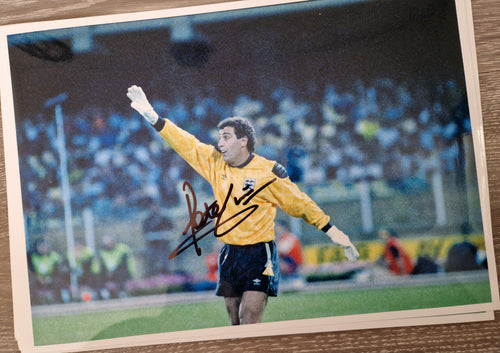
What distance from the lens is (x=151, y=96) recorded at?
1.62ft

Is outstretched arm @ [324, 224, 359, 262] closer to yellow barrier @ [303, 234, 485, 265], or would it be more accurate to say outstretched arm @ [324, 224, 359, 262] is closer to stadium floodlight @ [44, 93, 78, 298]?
yellow barrier @ [303, 234, 485, 265]

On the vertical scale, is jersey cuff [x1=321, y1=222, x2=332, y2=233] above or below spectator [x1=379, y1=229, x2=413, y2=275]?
above

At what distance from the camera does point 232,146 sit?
49cm

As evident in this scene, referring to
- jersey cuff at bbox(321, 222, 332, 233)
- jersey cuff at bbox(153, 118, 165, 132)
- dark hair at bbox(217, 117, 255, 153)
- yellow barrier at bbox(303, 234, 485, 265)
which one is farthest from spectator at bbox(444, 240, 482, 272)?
jersey cuff at bbox(153, 118, 165, 132)

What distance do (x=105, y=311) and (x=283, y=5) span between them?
42 cm

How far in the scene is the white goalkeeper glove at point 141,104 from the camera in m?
0.49

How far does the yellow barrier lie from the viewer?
18.9 inches

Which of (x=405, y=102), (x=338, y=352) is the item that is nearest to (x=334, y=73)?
(x=405, y=102)

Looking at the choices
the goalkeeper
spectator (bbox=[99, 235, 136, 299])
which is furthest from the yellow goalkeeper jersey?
spectator (bbox=[99, 235, 136, 299])

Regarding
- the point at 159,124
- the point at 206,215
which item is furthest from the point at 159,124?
the point at 206,215

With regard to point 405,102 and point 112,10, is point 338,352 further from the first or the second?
point 112,10

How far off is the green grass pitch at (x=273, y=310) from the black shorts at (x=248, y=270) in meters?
0.02

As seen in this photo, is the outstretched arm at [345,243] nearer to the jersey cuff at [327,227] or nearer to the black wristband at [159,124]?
the jersey cuff at [327,227]

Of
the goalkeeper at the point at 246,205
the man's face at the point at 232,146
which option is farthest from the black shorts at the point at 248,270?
the man's face at the point at 232,146
